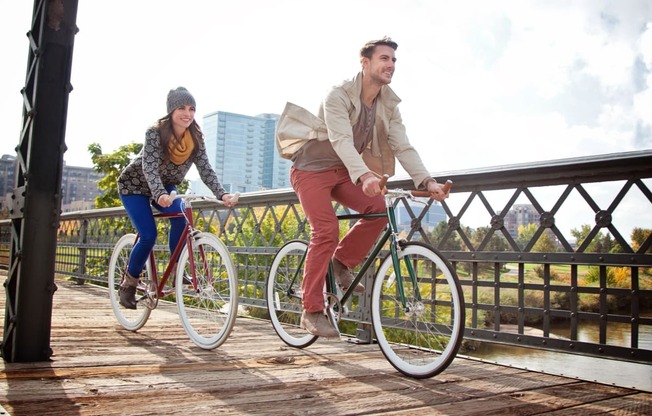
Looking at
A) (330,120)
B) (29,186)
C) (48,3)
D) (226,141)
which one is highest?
(226,141)

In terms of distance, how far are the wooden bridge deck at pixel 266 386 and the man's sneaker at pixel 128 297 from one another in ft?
0.96

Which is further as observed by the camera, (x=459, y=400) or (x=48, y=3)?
(x=48, y=3)

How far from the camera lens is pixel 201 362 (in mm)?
3393

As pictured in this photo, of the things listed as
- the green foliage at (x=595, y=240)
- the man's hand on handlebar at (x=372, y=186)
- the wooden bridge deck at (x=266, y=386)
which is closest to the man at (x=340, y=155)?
the man's hand on handlebar at (x=372, y=186)

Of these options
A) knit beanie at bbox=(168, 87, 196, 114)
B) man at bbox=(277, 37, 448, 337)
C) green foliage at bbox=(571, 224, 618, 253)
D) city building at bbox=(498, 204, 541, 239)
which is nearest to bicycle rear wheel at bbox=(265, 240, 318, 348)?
man at bbox=(277, 37, 448, 337)

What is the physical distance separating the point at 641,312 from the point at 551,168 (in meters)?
0.90

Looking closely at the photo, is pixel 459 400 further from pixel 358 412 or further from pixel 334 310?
pixel 334 310

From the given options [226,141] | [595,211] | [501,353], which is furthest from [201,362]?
[226,141]

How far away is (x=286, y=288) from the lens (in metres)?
4.30

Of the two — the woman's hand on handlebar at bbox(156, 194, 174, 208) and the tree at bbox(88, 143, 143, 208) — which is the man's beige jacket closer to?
the woman's hand on handlebar at bbox(156, 194, 174, 208)

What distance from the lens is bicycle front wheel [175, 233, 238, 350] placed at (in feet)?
11.8

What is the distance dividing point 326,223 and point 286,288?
105cm

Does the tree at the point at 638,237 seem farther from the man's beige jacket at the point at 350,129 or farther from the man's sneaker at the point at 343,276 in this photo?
the man's sneaker at the point at 343,276

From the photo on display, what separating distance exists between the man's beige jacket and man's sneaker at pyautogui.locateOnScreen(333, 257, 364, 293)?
2.09 ft
